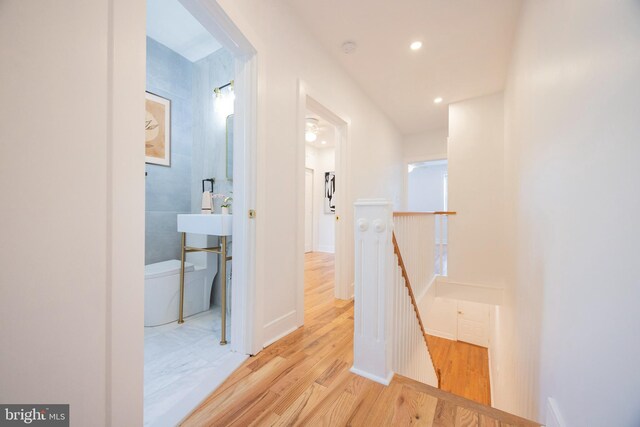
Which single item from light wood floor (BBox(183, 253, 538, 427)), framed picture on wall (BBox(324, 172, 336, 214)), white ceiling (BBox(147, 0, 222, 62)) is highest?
white ceiling (BBox(147, 0, 222, 62))

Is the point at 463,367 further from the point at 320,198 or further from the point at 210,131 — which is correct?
the point at 210,131

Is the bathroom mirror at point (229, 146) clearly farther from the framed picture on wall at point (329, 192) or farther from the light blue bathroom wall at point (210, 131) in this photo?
the framed picture on wall at point (329, 192)

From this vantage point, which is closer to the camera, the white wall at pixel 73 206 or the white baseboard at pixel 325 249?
the white wall at pixel 73 206

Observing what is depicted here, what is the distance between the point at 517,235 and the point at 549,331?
4.11ft

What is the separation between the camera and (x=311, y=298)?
102 inches

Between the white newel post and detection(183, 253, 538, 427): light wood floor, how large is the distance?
0.10 meters

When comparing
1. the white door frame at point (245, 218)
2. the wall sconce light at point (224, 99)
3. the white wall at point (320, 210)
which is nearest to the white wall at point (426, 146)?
the white wall at point (320, 210)

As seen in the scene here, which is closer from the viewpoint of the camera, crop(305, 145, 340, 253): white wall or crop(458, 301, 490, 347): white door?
crop(458, 301, 490, 347): white door

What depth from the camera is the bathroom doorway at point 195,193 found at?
1.37 metres

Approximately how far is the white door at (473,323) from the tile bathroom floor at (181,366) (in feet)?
12.5

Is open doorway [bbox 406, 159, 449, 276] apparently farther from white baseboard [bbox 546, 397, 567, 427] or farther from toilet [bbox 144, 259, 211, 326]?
white baseboard [bbox 546, 397, 567, 427]

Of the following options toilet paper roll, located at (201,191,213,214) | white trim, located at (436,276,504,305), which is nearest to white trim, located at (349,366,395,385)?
toilet paper roll, located at (201,191,213,214)

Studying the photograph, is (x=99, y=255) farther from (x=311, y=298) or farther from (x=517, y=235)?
(x=517, y=235)

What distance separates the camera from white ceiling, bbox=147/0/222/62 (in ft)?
6.72
